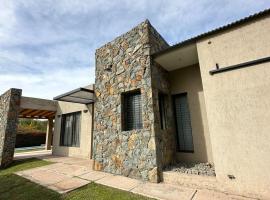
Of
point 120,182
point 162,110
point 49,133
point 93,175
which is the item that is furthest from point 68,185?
point 49,133

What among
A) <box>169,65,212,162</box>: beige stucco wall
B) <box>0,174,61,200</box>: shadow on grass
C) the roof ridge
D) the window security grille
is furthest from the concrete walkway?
the roof ridge

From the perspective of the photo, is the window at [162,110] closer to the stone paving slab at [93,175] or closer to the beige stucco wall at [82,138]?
the stone paving slab at [93,175]

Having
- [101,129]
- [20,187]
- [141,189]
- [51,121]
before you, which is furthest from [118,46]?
[51,121]

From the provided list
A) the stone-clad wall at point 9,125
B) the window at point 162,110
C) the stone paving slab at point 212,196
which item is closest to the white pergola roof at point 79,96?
the window at point 162,110

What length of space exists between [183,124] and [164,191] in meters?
3.06

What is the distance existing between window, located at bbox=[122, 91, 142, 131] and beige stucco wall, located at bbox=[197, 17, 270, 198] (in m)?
2.49

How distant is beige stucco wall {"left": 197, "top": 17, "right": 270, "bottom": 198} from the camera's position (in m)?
3.44

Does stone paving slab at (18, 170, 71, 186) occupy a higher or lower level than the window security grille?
lower

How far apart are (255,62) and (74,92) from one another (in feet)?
22.7

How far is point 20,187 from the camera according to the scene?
186 inches

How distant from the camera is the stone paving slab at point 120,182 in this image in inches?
173

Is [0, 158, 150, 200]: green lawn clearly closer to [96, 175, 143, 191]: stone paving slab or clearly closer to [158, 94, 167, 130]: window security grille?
[96, 175, 143, 191]: stone paving slab

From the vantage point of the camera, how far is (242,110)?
3729 millimetres

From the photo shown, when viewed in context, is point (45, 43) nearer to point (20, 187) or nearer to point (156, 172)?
point (20, 187)
